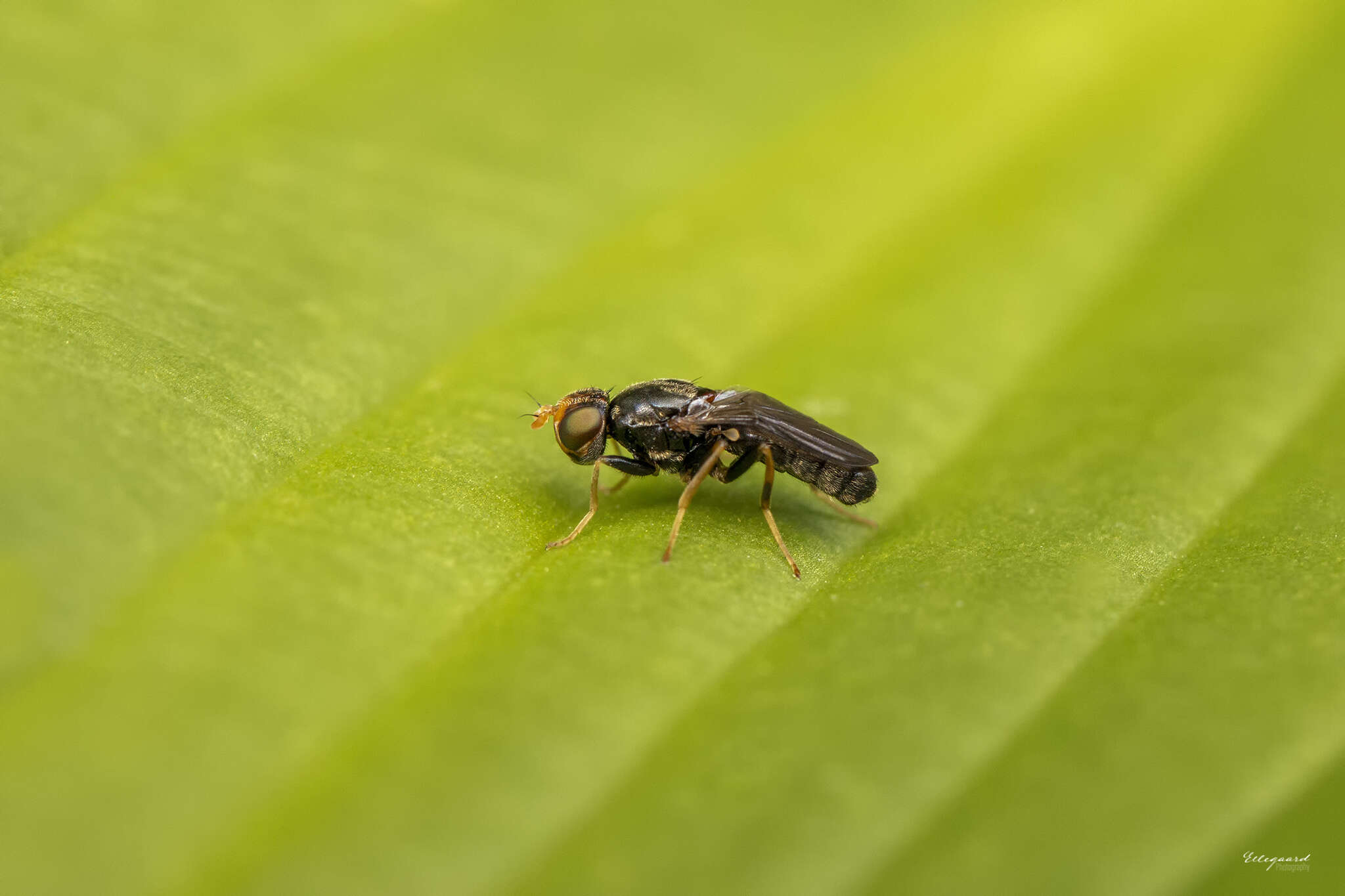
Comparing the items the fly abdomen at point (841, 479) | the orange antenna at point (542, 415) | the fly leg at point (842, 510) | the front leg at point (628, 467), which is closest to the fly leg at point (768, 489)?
the fly abdomen at point (841, 479)

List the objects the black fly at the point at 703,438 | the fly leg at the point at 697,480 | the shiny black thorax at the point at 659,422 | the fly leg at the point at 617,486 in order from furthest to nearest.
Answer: the fly leg at the point at 617,486
the shiny black thorax at the point at 659,422
the black fly at the point at 703,438
the fly leg at the point at 697,480

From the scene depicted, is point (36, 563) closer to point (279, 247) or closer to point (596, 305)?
point (279, 247)

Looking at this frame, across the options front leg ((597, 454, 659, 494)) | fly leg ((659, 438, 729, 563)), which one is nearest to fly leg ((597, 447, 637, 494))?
front leg ((597, 454, 659, 494))

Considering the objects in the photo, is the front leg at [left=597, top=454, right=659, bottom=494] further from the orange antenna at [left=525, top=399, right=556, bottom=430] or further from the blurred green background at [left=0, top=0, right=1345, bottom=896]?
the orange antenna at [left=525, top=399, right=556, bottom=430]

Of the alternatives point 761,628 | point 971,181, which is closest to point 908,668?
point 761,628
